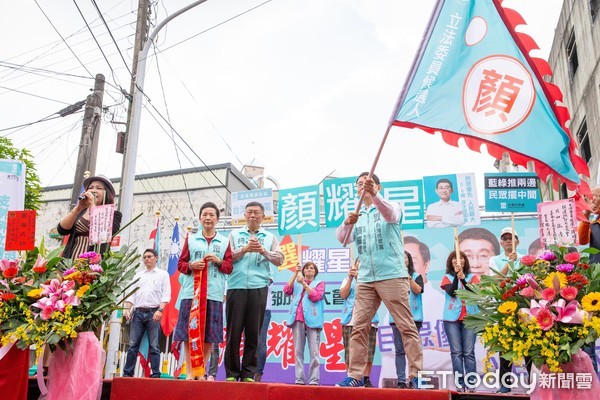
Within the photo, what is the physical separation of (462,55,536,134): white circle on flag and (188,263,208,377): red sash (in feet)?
8.11

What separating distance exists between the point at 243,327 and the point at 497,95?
2624 mm

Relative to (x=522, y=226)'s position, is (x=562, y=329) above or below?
below

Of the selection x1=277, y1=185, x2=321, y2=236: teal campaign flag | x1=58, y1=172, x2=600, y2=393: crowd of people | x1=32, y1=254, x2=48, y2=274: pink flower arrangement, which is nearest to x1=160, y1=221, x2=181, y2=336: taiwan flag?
x1=277, y1=185, x2=321, y2=236: teal campaign flag

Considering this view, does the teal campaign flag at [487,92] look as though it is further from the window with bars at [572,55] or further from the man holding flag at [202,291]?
the window with bars at [572,55]

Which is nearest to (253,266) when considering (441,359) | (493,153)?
(493,153)

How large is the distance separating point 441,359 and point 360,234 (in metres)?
4.40

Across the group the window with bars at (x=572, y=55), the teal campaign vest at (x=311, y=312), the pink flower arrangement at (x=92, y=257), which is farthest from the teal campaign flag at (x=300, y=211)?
the window with bars at (x=572, y=55)

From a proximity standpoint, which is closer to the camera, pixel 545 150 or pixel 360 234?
pixel 545 150

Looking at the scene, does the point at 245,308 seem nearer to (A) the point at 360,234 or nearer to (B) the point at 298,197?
(A) the point at 360,234

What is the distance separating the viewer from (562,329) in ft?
9.71

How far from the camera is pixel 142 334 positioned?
628 centimetres

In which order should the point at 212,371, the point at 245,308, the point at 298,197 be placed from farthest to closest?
the point at 298,197 < the point at 212,371 < the point at 245,308

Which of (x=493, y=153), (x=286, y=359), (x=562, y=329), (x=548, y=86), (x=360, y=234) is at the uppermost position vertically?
(x=548, y=86)

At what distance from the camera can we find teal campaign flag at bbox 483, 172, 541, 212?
288 inches
